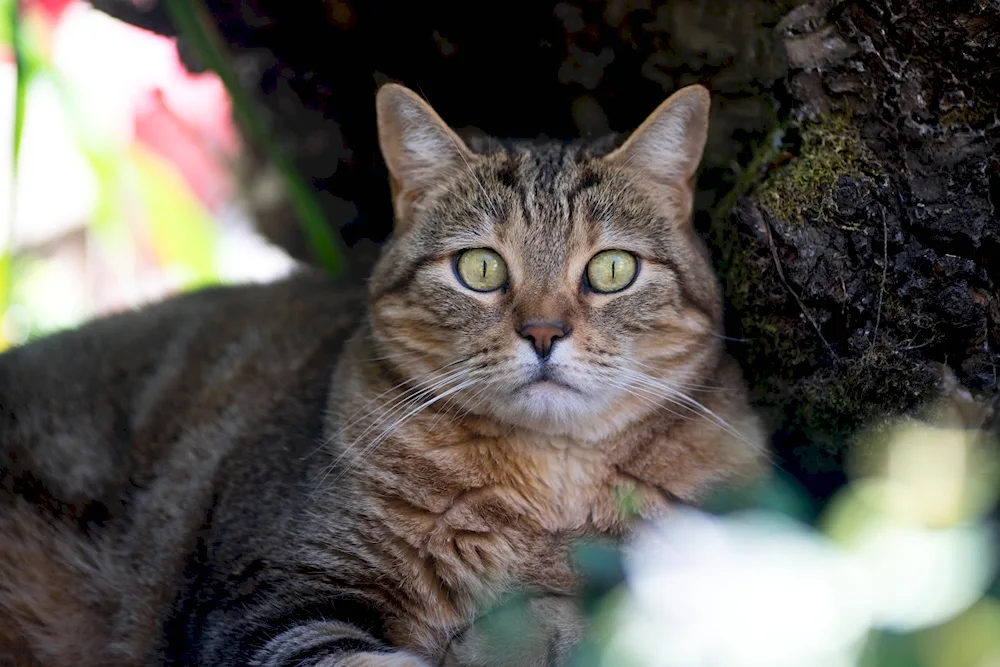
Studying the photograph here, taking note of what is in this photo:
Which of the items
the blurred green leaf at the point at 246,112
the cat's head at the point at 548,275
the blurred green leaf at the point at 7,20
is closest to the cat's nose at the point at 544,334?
the cat's head at the point at 548,275

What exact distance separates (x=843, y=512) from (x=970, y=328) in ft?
2.42

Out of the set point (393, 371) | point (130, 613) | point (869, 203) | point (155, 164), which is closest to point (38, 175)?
point (155, 164)

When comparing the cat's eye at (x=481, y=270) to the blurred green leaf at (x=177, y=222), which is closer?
the cat's eye at (x=481, y=270)

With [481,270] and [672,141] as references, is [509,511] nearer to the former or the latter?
[481,270]

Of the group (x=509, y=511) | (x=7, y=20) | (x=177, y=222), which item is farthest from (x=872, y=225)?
(x=177, y=222)

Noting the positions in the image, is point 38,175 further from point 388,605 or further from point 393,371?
point 388,605

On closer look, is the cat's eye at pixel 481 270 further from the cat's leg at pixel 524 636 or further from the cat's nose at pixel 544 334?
the cat's leg at pixel 524 636

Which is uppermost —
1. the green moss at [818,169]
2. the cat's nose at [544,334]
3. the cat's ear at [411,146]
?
the cat's ear at [411,146]

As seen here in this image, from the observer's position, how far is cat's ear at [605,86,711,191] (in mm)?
1919

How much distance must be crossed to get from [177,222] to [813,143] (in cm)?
273

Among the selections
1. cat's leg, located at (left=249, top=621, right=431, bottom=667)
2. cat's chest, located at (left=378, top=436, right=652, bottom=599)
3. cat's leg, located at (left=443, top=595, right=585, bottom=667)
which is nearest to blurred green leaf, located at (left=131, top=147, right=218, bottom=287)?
cat's chest, located at (left=378, top=436, right=652, bottom=599)

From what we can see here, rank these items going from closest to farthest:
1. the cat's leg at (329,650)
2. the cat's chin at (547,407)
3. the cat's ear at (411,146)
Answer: the cat's leg at (329,650) → the cat's chin at (547,407) → the cat's ear at (411,146)

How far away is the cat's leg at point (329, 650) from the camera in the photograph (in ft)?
5.25

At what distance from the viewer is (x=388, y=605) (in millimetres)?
1793
